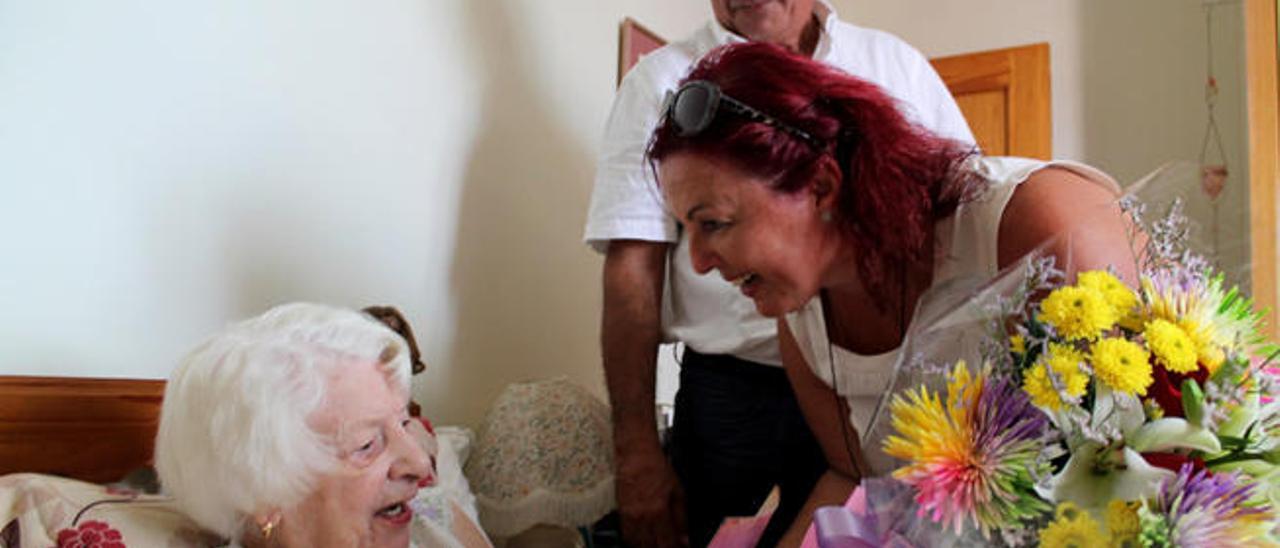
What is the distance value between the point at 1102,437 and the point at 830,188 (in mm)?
514

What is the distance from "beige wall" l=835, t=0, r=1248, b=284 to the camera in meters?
2.88

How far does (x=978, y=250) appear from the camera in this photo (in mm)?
1021

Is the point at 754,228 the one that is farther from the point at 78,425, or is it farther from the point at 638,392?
the point at 78,425

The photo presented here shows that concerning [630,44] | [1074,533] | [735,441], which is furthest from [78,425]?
[630,44]

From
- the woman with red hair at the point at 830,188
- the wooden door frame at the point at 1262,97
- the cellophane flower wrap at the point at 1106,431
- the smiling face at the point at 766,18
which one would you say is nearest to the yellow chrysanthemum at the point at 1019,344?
the cellophane flower wrap at the point at 1106,431

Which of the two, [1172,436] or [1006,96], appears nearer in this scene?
[1172,436]

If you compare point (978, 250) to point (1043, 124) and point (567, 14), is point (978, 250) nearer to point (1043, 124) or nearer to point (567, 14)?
point (567, 14)

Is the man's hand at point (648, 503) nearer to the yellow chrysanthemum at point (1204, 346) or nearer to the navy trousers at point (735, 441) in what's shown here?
the navy trousers at point (735, 441)

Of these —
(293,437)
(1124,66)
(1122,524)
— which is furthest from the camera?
(1124,66)

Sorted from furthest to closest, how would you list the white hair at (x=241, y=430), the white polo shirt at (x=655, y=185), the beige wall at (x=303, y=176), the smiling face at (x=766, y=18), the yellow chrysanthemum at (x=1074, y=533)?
1. the smiling face at (x=766, y=18)
2. the white polo shirt at (x=655, y=185)
3. the beige wall at (x=303, y=176)
4. the white hair at (x=241, y=430)
5. the yellow chrysanthemum at (x=1074, y=533)

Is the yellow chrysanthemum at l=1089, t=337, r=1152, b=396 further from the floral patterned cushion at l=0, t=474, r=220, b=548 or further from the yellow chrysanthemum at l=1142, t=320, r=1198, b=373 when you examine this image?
the floral patterned cushion at l=0, t=474, r=220, b=548

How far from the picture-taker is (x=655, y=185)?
65.6 inches

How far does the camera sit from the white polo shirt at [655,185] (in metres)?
1.79

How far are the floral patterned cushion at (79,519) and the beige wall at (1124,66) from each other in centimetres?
270
